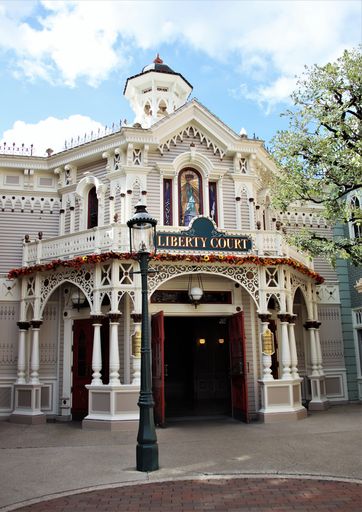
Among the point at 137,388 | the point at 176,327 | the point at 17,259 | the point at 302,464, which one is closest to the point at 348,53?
the point at 302,464

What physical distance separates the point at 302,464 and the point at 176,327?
1421 centimetres

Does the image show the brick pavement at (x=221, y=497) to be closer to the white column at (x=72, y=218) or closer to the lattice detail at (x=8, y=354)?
the lattice detail at (x=8, y=354)

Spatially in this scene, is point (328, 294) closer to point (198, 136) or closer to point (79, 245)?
point (198, 136)

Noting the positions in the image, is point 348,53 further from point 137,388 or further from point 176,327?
point 176,327

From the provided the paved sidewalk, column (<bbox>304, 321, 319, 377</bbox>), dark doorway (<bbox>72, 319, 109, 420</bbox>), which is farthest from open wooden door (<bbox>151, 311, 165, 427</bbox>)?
column (<bbox>304, 321, 319, 377</bbox>)

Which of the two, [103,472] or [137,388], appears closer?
[103,472]

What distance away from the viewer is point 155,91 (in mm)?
19234

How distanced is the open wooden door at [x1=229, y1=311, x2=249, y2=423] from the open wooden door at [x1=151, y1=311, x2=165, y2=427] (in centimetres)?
225

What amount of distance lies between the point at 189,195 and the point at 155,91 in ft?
18.7

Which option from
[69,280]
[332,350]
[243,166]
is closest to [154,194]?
[243,166]

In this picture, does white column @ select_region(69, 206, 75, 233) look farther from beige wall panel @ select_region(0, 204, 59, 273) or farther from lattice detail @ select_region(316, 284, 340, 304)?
lattice detail @ select_region(316, 284, 340, 304)

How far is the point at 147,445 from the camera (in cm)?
828

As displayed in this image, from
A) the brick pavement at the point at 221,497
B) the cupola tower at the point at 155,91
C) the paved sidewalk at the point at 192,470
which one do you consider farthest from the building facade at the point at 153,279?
the brick pavement at the point at 221,497

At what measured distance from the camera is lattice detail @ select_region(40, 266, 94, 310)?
13.9 m
